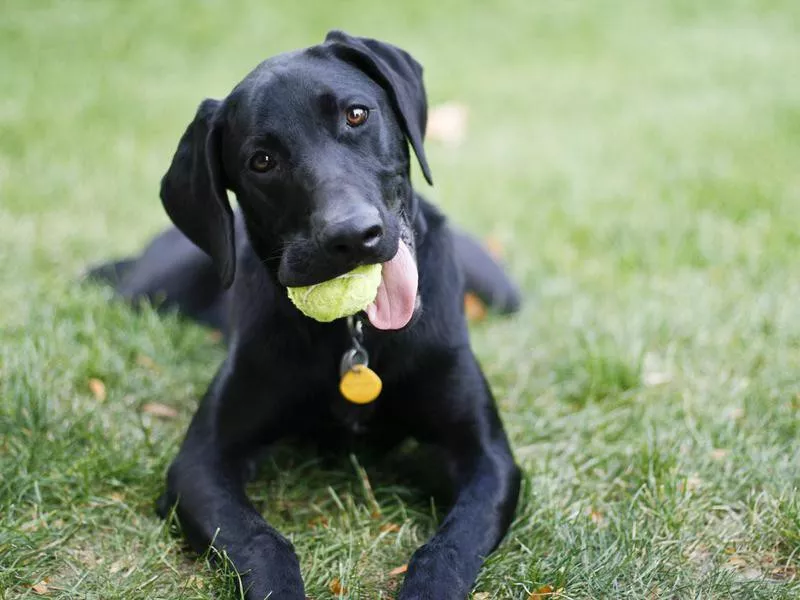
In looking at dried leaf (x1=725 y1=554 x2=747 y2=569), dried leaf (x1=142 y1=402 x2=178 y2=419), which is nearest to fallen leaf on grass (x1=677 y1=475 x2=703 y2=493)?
dried leaf (x1=725 y1=554 x2=747 y2=569)

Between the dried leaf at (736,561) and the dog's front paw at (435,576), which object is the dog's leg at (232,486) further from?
the dried leaf at (736,561)

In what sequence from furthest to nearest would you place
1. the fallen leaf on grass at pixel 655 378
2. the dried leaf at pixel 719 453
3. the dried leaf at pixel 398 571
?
the fallen leaf on grass at pixel 655 378, the dried leaf at pixel 719 453, the dried leaf at pixel 398 571

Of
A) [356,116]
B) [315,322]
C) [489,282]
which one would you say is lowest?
[489,282]

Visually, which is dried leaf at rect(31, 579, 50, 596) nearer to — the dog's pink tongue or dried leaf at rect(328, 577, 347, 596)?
dried leaf at rect(328, 577, 347, 596)

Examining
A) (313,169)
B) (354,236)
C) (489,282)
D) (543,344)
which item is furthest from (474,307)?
(354,236)

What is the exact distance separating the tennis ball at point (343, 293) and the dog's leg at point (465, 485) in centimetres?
49

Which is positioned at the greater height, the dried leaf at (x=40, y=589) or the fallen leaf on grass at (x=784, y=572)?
the dried leaf at (x=40, y=589)

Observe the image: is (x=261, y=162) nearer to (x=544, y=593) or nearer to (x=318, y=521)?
(x=318, y=521)

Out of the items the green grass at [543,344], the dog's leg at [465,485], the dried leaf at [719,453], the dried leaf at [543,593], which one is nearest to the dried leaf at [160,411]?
the green grass at [543,344]

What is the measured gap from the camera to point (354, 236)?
2395 mm

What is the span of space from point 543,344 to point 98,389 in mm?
1772

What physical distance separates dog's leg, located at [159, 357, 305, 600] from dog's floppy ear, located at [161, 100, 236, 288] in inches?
13.6

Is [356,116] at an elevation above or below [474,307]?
above

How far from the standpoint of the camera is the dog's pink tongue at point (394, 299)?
2.63 meters
